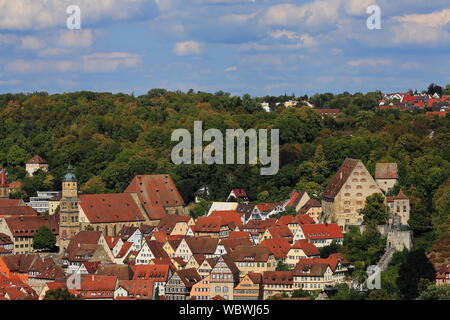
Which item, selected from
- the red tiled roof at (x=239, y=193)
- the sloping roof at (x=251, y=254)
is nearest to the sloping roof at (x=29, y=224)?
the red tiled roof at (x=239, y=193)

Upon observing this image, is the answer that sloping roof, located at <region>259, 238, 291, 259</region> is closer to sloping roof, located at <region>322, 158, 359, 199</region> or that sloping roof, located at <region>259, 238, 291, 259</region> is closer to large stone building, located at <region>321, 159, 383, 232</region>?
large stone building, located at <region>321, 159, 383, 232</region>

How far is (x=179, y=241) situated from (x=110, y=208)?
434 inches

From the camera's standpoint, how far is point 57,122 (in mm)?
112062

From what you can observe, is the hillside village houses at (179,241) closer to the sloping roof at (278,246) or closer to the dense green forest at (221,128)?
the sloping roof at (278,246)

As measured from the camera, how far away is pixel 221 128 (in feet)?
313

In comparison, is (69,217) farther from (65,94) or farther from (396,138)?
(65,94)

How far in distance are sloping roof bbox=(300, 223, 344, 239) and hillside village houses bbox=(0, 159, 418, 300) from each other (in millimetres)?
53

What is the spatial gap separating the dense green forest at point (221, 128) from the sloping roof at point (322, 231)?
4.37m

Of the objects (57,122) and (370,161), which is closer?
(370,161)

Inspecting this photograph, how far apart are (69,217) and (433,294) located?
30.6 meters

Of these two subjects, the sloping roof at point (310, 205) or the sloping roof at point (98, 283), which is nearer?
the sloping roof at point (98, 283)

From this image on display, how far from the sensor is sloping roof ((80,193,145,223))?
7875cm

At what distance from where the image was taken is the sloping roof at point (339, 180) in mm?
70062
